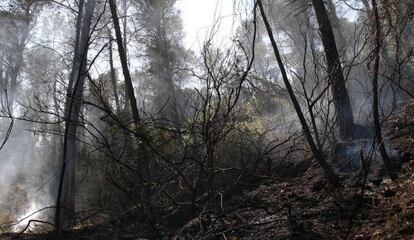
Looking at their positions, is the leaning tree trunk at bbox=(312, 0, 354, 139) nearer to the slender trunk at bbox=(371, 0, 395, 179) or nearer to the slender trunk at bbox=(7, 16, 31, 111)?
the slender trunk at bbox=(371, 0, 395, 179)

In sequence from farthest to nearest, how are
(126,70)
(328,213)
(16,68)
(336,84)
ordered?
(16,68) → (126,70) → (336,84) → (328,213)

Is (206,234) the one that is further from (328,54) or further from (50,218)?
(50,218)

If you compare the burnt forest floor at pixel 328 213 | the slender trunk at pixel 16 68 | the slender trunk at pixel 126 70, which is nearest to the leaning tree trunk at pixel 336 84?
the burnt forest floor at pixel 328 213

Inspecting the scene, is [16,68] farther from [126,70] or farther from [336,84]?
[336,84]

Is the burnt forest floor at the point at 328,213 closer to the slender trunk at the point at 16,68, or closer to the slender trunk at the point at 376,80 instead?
the slender trunk at the point at 376,80

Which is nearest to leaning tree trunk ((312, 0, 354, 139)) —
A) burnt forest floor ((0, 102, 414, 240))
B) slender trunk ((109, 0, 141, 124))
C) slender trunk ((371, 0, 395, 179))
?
burnt forest floor ((0, 102, 414, 240))

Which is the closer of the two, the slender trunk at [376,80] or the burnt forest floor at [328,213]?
the burnt forest floor at [328,213]

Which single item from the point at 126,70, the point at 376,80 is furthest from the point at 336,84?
the point at 126,70

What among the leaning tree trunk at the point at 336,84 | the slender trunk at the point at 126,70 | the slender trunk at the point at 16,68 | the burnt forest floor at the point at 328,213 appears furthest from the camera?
the slender trunk at the point at 16,68

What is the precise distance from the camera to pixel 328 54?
6.91 meters

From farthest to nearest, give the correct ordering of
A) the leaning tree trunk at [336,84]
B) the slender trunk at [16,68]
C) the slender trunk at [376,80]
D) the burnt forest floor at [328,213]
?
1. the slender trunk at [16,68]
2. the leaning tree trunk at [336,84]
3. the slender trunk at [376,80]
4. the burnt forest floor at [328,213]

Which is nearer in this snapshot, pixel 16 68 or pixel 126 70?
pixel 126 70

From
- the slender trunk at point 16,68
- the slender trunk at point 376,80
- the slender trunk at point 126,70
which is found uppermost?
the slender trunk at point 16,68

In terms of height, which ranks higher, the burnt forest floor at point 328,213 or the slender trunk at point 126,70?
the slender trunk at point 126,70
